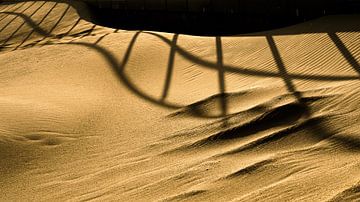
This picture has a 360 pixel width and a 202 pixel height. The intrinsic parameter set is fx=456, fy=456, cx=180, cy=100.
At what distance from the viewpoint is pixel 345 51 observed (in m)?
7.34

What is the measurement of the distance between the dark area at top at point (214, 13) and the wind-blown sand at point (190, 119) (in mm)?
473

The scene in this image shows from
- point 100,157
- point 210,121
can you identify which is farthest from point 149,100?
point 100,157

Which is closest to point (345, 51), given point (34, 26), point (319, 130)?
point (319, 130)

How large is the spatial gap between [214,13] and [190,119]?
5.12 metres

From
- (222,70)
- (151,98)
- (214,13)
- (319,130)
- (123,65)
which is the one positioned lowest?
(319,130)

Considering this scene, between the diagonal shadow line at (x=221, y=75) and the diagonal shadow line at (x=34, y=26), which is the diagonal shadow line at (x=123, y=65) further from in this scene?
the diagonal shadow line at (x=34, y=26)

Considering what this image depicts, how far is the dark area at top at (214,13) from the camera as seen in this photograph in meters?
9.42

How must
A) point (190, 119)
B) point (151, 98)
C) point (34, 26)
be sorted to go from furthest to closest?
point (34, 26) → point (151, 98) → point (190, 119)

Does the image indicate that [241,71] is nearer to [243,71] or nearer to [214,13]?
[243,71]

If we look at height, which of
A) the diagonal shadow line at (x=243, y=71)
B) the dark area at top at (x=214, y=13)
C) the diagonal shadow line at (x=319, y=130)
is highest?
the dark area at top at (x=214, y=13)

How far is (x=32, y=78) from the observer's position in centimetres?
871

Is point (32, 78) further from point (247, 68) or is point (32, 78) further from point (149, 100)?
point (247, 68)

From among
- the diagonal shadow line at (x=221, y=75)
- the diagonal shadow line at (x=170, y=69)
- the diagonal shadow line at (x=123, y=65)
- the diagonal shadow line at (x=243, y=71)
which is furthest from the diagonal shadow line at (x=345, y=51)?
the diagonal shadow line at (x=170, y=69)

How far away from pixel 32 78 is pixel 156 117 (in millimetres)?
3698
